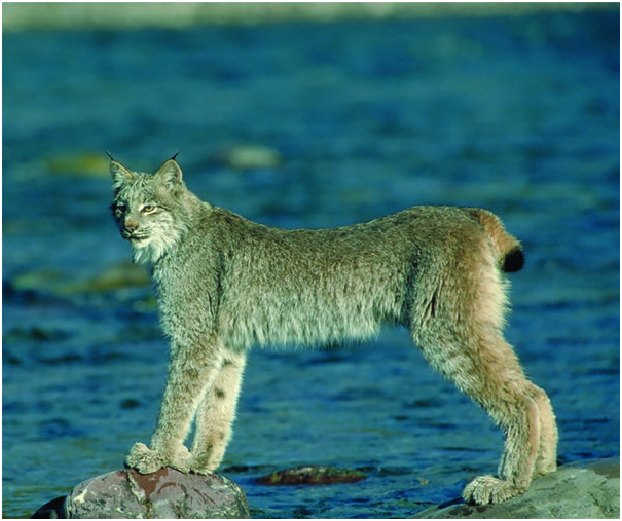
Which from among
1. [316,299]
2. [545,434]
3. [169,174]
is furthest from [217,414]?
[545,434]

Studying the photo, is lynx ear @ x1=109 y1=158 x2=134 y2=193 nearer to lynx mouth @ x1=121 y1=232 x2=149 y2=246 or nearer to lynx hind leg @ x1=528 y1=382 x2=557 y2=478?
lynx mouth @ x1=121 y1=232 x2=149 y2=246

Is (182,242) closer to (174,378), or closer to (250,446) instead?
(174,378)

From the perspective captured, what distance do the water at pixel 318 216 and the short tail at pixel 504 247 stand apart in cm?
192

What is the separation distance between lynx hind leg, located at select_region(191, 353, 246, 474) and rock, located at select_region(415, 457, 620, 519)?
1612mm

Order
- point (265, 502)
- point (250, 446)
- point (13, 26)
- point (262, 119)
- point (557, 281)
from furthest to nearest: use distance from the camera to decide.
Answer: point (13, 26), point (262, 119), point (557, 281), point (250, 446), point (265, 502)

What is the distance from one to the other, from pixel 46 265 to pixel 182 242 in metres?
10.1

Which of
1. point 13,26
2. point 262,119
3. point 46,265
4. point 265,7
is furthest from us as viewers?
point 265,7

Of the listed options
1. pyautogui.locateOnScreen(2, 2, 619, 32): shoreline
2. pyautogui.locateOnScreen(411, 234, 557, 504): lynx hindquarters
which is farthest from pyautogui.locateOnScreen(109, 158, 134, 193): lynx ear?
pyautogui.locateOnScreen(2, 2, 619, 32): shoreline

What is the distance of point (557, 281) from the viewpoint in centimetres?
1717

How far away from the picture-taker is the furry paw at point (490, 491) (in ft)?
29.1

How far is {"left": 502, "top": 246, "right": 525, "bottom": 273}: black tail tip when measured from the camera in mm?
9312

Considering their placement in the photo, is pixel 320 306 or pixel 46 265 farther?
pixel 46 265

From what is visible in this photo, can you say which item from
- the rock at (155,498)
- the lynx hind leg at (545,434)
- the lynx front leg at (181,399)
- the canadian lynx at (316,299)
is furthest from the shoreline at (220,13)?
the lynx hind leg at (545,434)

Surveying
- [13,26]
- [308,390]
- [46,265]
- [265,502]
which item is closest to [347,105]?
[46,265]
